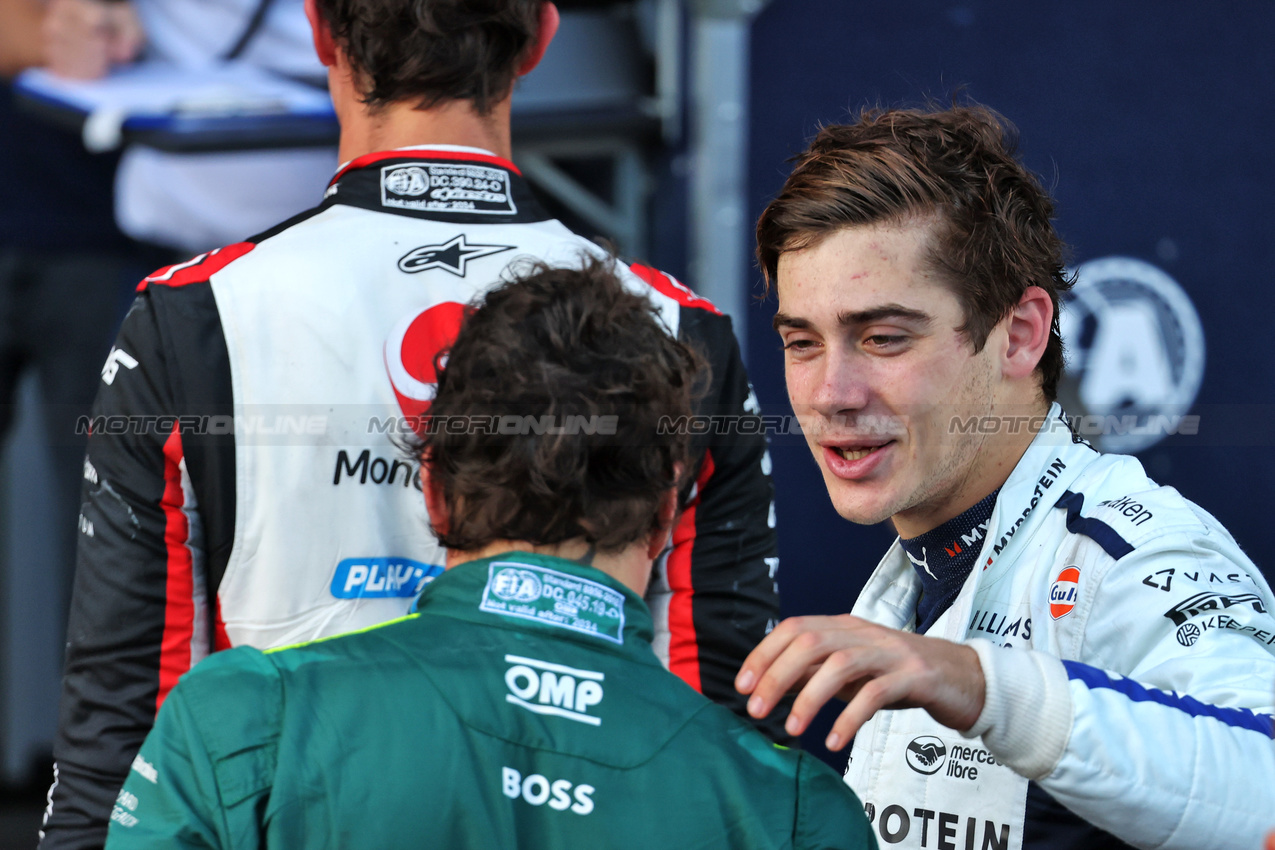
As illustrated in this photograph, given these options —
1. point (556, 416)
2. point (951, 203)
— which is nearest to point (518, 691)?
point (556, 416)

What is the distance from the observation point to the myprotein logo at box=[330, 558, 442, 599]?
146 centimetres

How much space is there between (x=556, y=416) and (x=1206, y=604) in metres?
0.64

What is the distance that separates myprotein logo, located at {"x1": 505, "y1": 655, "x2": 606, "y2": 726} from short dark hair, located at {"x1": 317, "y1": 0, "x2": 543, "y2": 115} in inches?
34.5

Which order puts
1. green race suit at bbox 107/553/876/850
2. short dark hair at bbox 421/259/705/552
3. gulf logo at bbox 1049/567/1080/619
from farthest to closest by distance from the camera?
gulf logo at bbox 1049/567/1080/619 → short dark hair at bbox 421/259/705/552 → green race suit at bbox 107/553/876/850

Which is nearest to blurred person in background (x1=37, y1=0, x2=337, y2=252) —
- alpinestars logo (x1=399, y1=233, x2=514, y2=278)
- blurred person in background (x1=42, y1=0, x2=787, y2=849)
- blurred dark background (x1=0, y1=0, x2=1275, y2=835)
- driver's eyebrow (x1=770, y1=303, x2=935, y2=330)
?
blurred dark background (x1=0, y1=0, x2=1275, y2=835)

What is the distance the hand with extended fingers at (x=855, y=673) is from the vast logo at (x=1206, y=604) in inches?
10.9

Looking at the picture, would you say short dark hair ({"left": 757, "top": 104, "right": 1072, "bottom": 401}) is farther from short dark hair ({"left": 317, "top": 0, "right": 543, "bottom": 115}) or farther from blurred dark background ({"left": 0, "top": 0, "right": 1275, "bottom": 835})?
blurred dark background ({"left": 0, "top": 0, "right": 1275, "bottom": 835})

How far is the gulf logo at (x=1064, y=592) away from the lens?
126 cm

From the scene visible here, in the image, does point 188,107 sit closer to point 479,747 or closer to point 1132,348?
point 1132,348

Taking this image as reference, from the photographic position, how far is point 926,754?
1378 millimetres

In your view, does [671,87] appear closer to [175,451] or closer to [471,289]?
[471,289]

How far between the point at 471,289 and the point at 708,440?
1.18ft

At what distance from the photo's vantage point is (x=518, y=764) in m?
0.95

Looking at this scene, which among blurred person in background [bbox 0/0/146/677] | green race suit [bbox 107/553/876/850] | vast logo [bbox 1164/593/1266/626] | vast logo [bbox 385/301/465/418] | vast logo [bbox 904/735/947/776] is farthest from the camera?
blurred person in background [bbox 0/0/146/677]
